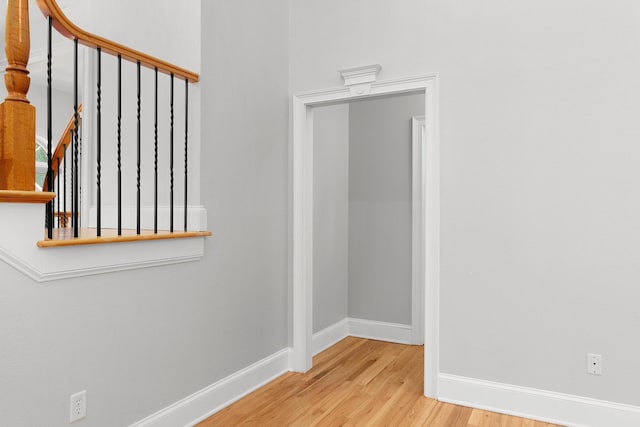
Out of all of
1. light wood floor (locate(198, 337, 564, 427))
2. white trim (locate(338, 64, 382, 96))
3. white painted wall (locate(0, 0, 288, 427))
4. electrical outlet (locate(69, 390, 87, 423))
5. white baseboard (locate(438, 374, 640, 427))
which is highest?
white trim (locate(338, 64, 382, 96))

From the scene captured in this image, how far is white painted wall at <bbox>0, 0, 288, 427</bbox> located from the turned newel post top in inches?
26.5

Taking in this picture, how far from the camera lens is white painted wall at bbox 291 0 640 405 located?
227 cm

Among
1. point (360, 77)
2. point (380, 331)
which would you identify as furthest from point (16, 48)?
point (380, 331)

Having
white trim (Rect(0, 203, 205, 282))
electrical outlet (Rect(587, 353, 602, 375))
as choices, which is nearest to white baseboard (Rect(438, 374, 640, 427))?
electrical outlet (Rect(587, 353, 602, 375))

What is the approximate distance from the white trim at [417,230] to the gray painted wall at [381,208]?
6cm

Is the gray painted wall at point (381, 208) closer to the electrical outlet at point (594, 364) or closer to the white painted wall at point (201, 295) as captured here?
the white painted wall at point (201, 295)

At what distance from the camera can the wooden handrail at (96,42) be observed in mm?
1731

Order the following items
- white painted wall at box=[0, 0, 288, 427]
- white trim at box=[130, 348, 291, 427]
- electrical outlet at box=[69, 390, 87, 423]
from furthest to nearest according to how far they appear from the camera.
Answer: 1. white trim at box=[130, 348, 291, 427]
2. electrical outlet at box=[69, 390, 87, 423]
3. white painted wall at box=[0, 0, 288, 427]

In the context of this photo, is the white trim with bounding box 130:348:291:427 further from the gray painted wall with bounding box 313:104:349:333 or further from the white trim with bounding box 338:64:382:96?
the white trim with bounding box 338:64:382:96

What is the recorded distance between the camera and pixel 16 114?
63.2 inches

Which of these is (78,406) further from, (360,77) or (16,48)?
(360,77)

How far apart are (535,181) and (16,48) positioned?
253 centimetres

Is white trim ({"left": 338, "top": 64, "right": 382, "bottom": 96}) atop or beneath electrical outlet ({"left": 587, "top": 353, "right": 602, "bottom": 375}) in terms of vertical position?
atop

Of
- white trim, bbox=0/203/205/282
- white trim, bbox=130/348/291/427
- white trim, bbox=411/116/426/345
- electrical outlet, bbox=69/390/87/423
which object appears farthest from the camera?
white trim, bbox=411/116/426/345
